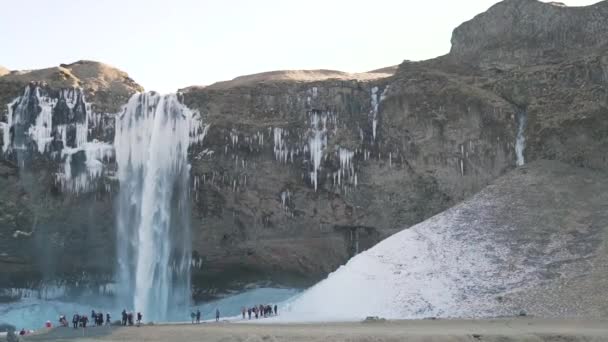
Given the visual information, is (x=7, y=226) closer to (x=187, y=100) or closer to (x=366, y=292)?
(x=187, y=100)

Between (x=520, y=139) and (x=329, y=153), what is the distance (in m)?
11.3

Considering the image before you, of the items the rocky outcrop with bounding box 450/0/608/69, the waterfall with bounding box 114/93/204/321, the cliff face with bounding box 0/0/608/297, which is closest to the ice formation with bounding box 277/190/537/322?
the cliff face with bounding box 0/0/608/297

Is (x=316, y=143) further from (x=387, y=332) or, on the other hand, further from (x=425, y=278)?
(x=387, y=332)

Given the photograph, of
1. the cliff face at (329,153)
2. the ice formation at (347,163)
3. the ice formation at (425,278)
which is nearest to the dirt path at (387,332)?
the ice formation at (425,278)

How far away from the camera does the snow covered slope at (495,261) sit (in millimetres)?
35812

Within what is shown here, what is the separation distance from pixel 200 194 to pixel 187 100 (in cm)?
598

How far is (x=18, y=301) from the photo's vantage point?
53125 mm

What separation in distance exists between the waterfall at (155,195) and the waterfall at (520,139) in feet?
63.4

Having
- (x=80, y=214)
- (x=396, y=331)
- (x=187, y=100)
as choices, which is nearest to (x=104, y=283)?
(x=80, y=214)

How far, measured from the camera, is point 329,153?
159ft

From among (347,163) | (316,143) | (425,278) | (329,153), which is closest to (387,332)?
(425,278)

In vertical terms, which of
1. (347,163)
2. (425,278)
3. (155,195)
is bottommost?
(425,278)

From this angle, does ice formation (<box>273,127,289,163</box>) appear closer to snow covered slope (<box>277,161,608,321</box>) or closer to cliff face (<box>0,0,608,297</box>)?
cliff face (<box>0,0,608,297</box>)

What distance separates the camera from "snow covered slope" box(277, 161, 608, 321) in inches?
1410
